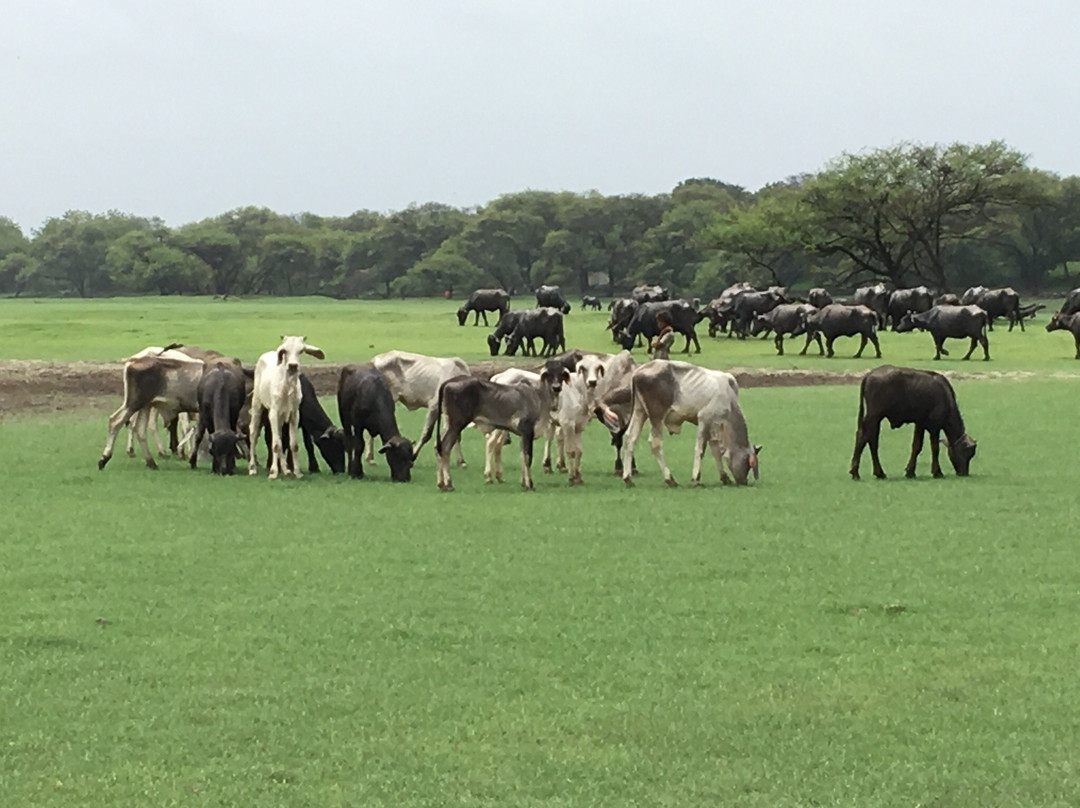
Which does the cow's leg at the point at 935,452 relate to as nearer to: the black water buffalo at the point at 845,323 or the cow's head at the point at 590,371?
the cow's head at the point at 590,371

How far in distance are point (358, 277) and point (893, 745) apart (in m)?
Answer: 102

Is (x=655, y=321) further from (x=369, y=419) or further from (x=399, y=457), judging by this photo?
(x=399, y=457)

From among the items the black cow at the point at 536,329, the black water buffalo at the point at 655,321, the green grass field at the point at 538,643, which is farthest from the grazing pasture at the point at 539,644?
the black water buffalo at the point at 655,321

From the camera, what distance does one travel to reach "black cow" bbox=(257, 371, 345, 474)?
15383 mm

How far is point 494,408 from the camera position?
14242mm

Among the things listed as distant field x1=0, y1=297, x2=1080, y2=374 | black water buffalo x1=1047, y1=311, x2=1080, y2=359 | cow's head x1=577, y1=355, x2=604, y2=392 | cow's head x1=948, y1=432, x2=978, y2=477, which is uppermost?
cow's head x1=577, y1=355, x2=604, y2=392

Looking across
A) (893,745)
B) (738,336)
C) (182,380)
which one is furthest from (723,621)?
(738,336)

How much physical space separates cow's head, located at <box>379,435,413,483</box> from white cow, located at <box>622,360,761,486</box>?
2.12 metres

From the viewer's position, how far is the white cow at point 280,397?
49.2 ft

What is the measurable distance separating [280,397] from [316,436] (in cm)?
A: 72

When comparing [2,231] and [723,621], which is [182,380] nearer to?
[723,621]

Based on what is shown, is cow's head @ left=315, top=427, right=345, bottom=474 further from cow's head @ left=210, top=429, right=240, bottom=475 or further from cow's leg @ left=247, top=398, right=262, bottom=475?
cow's head @ left=210, top=429, right=240, bottom=475

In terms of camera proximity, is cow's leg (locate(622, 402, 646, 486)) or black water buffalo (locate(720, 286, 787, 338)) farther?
black water buffalo (locate(720, 286, 787, 338))

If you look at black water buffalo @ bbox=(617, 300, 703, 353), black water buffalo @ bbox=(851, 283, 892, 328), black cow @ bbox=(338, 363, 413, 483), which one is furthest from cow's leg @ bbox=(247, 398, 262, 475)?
black water buffalo @ bbox=(851, 283, 892, 328)
